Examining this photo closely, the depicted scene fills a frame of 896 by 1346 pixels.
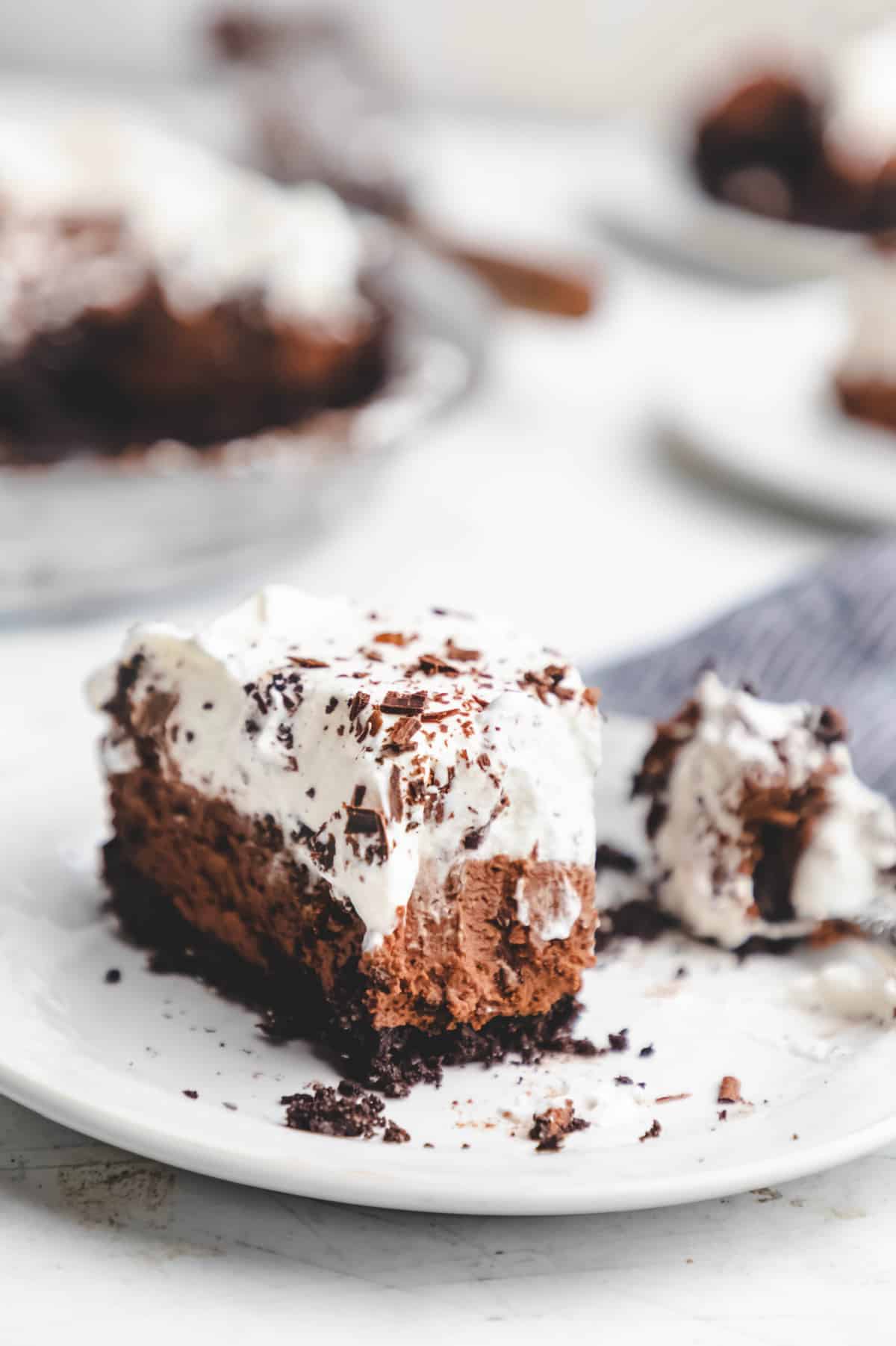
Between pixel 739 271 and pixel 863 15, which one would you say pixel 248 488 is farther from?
pixel 863 15

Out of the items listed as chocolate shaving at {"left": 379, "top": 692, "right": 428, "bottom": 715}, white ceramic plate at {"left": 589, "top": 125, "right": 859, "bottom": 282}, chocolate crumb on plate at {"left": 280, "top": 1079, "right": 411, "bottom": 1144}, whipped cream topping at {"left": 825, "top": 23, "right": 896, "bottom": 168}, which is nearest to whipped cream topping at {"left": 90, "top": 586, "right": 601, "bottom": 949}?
chocolate shaving at {"left": 379, "top": 692, "right": 428, "bottom": 715}

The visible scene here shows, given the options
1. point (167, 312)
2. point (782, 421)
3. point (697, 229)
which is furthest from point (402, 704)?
point (697, 229)

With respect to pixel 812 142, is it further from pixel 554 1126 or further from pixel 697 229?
pixel 554 1126

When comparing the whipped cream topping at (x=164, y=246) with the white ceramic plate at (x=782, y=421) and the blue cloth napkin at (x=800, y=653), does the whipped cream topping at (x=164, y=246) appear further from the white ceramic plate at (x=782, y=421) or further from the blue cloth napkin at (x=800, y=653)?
the blue cloth napkin at (x=800, y=653)

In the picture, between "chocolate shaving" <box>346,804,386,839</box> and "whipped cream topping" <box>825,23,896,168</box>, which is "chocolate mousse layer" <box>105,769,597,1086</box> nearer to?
"chocolate shaving" <box>346,804,386,839</box>

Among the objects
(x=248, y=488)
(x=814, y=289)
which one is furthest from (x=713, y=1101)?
(x=814, y=289)
